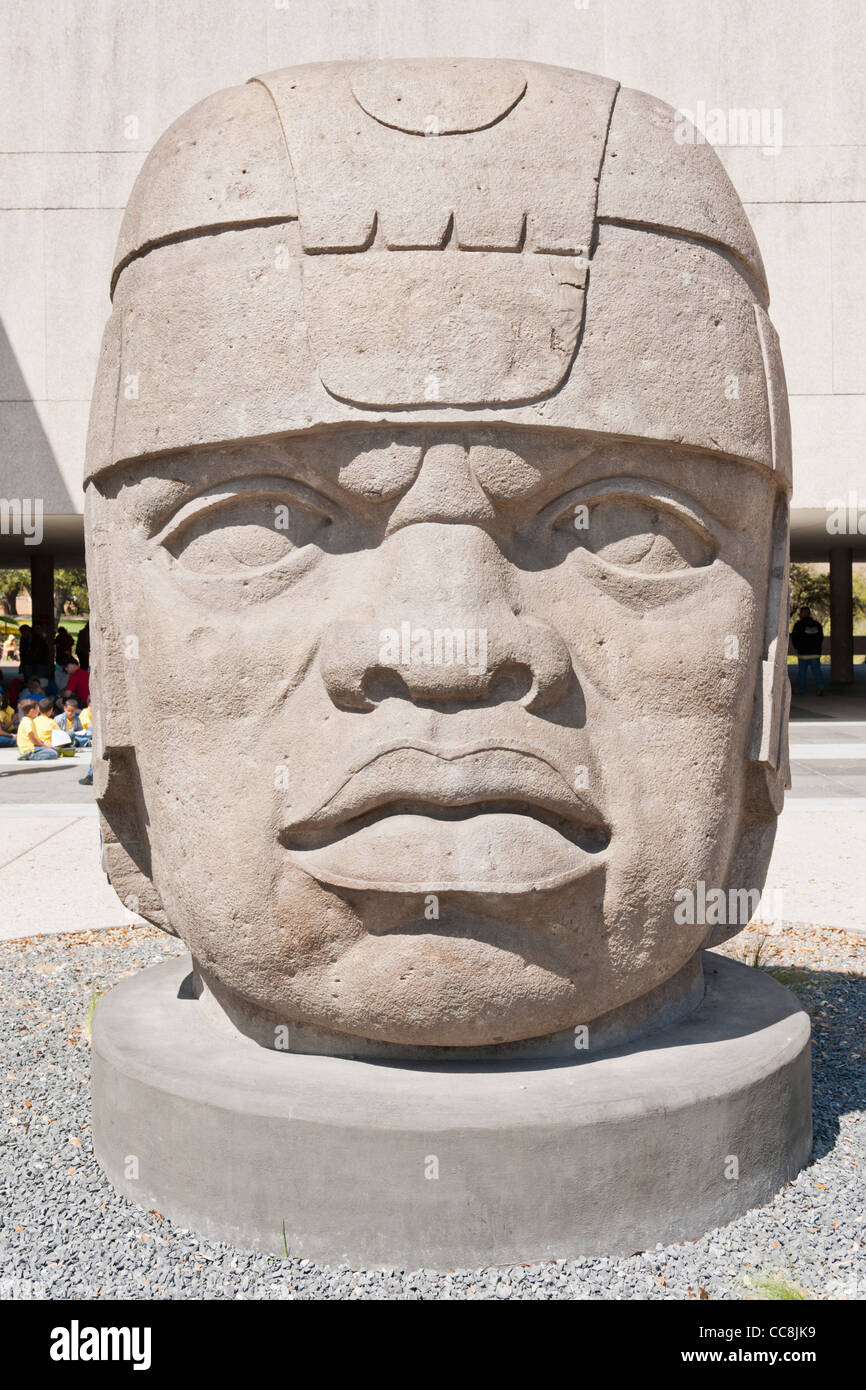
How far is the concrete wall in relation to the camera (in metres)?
13.0

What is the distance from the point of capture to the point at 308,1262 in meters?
2.92

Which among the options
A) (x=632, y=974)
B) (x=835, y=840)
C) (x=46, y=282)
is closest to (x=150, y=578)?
(x=632, y=974)

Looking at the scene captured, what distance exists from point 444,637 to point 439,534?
27cm

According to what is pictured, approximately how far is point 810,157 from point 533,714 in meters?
12.4

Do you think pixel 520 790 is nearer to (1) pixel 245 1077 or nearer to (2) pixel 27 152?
(1) pixel 245 1077

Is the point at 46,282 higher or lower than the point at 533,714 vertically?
higher

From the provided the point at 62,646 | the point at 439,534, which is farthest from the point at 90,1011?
the point at 62,646

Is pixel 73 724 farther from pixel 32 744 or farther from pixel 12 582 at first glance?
pixel 12 582

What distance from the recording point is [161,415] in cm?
317

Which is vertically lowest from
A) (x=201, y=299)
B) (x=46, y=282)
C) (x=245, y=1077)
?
(x=245, y=1077)

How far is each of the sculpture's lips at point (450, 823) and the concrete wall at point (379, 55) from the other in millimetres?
11114

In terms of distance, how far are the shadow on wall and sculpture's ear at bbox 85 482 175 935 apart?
1057cm

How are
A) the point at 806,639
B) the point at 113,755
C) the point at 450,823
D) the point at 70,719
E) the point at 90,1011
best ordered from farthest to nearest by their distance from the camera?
the point at 806,639
the point at 70,719
the point at 90,1011
the point at 113,755
the point at 450,823
